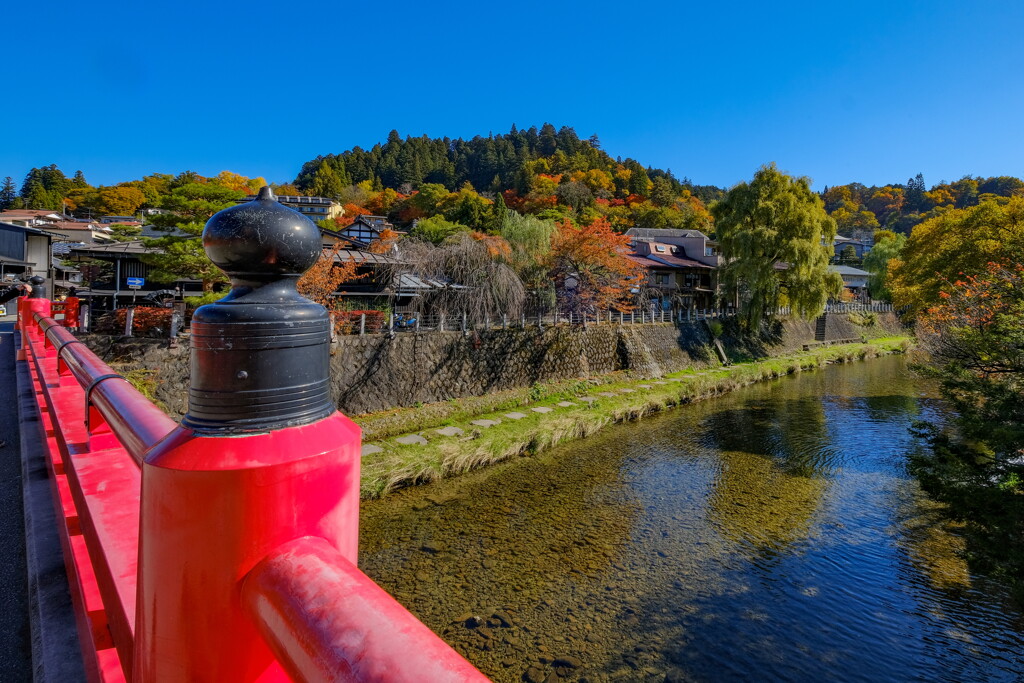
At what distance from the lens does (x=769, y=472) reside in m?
10.9

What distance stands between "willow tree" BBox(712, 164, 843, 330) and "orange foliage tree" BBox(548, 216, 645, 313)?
7.74 metres

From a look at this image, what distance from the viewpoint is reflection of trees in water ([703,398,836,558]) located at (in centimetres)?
839

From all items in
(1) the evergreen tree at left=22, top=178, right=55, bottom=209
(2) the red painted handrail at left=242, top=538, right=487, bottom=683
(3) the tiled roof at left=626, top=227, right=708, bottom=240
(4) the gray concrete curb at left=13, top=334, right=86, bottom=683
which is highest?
(1) the evergreen tree at left=22, top=178, right=55, bottom=209

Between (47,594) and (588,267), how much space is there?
18.7m

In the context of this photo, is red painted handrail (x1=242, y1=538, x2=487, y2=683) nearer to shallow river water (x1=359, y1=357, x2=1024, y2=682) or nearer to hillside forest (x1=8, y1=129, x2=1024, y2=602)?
hillside forest (x1=8, y1=129, x2=1024, y2=602)

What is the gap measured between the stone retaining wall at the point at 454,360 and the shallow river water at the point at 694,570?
4228mm

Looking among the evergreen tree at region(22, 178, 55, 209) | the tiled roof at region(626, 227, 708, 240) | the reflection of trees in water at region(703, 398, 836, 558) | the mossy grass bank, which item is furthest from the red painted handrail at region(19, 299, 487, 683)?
the evergreen tree at region(22, 178, 55, 209)

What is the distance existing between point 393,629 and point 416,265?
54.3 ft

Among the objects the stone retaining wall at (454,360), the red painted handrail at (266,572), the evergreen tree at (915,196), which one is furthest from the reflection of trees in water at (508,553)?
the evergreen tree at (915,196)

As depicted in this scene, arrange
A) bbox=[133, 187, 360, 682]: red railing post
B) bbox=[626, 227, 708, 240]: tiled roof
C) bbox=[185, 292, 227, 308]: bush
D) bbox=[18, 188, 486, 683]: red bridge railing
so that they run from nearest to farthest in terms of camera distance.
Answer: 1. bbox=[18, 188, 486, 683]: red bridge railing
2. bbox=[133, 187, 360, 682]: red railing post
3. bbox=[185, 292, 227, 308]: bush
4. bbox=[626, 227, 708, 240]: tiled roof

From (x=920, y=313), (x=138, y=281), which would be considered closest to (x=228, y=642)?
(x=138, y=281)

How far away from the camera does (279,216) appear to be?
0.96 meters

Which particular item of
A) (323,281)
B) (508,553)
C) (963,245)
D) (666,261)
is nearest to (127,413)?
(508,553)

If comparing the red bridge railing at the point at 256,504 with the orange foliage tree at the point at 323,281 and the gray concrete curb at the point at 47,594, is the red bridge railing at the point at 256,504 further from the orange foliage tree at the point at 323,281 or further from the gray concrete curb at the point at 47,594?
the orange foliage tree at the point at 323,281
